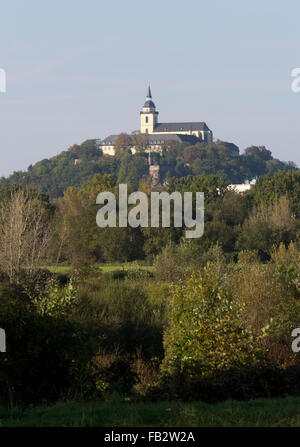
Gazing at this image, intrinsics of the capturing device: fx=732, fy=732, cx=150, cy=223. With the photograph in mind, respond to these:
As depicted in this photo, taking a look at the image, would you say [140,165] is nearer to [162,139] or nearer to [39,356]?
[162,139]

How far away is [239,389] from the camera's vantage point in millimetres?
9547

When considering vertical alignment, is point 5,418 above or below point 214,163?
below

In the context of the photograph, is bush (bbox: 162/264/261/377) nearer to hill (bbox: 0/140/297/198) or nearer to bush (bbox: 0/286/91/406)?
bush (bbox: 0/286/91/406)

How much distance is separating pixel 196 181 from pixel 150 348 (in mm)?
52061

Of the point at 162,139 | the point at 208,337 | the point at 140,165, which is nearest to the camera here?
the point at 208,337

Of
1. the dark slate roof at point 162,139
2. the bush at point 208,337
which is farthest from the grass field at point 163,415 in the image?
the dark slate roof at point 162,139

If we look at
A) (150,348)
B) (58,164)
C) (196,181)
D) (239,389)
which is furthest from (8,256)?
(58,164)

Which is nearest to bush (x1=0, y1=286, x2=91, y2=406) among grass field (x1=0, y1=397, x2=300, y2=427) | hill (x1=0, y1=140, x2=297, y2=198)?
grass field (x1=0, y1=397, x2=300, y2=427)

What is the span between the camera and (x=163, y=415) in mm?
7668

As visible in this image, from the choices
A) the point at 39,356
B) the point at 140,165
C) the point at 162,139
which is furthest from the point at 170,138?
the point at 39,356

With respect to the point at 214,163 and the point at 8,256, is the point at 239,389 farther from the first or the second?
the point at 214,163

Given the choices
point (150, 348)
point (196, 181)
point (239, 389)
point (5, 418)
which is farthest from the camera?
point (196, 181)

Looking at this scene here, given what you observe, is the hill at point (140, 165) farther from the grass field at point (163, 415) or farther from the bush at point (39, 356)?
the grass field at point (163, 415)

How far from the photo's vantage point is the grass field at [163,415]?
7.18 m
